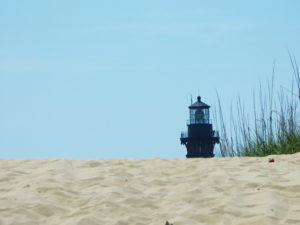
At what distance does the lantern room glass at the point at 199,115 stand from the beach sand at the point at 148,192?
11.0 metres

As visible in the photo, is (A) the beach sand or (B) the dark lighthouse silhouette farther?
(B) the dark lighthouse silhouette

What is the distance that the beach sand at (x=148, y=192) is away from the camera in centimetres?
404

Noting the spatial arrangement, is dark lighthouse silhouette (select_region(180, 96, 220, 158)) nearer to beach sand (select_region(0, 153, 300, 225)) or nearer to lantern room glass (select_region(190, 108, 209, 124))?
lantern room glass (select_region(190, 108, 209, 124))

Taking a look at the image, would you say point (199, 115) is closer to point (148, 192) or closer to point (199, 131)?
point (199, 131)

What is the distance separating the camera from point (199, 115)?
56.1 ft

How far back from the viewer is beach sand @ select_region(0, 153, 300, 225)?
4.04m

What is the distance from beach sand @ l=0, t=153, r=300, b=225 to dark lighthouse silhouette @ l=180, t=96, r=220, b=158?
10700 mm

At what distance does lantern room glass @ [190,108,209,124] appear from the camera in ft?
56.1

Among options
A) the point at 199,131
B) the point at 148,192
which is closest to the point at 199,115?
the point at 199,131

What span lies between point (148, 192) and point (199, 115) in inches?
493

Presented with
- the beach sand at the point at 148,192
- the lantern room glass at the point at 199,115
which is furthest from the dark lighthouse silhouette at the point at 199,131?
the beach sand at the point at 148,192

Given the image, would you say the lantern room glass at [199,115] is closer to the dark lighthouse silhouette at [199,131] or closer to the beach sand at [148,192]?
the dark lighthouse silhouette at [199,131]

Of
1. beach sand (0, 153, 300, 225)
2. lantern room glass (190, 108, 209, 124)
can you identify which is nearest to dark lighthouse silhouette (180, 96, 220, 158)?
lantern room glass (190, 108, 209, 124)

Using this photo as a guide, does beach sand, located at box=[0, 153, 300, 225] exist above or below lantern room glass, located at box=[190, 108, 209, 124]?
below
